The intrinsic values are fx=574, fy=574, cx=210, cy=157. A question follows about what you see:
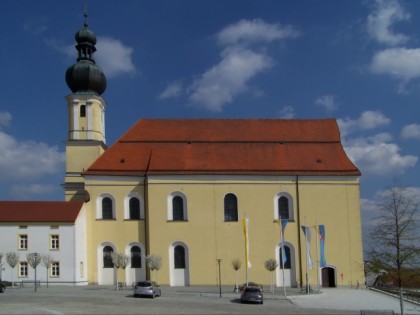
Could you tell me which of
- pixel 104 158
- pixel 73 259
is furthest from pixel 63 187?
pixel 73 259

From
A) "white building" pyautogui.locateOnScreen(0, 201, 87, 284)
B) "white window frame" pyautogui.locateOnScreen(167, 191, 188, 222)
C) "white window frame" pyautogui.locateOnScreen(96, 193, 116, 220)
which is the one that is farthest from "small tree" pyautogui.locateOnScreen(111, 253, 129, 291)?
"white window frame" pyautogui.locateOnScreen(167, 191, 188, 222)

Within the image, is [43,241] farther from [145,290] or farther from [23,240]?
[145,290]

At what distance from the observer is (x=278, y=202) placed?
156 feet

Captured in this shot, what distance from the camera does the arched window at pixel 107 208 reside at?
4666cm

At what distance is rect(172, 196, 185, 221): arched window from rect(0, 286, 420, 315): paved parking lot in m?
7.43

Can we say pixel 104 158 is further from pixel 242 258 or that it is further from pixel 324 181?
pixel 324 181

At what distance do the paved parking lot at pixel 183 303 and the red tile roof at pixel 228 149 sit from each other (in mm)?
10751

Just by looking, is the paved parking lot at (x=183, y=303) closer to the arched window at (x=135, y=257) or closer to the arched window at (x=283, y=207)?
the arched window at (x=135, y=257)

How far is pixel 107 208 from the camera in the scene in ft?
154

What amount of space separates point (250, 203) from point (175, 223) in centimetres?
633

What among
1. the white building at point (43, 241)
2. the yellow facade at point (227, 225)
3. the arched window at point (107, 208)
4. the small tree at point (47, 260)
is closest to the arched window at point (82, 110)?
the yellow facade at point (227, 225)

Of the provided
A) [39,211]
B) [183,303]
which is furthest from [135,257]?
[183,303]

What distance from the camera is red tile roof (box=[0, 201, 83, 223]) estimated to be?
4369 cm

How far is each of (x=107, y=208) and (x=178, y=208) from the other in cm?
580
